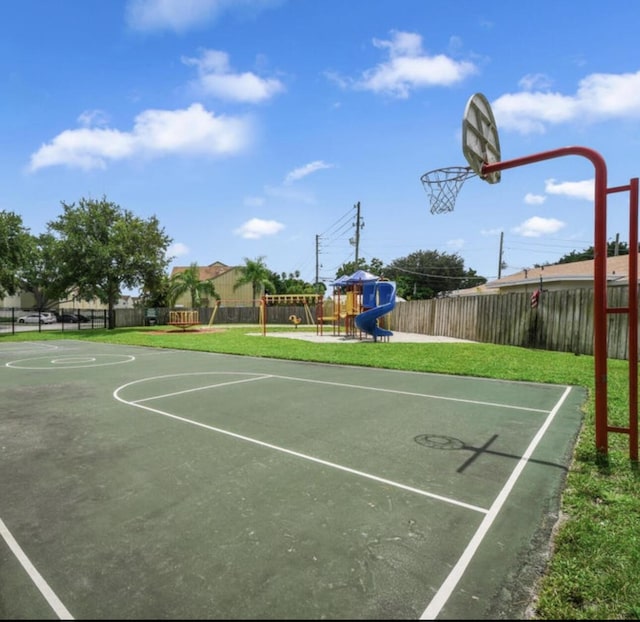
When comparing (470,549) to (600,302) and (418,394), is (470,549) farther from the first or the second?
(418,394)

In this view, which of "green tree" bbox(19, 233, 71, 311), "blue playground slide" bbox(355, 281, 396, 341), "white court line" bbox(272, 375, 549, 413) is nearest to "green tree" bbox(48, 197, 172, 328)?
"green tree" bbox(19, 233, 71, 311)

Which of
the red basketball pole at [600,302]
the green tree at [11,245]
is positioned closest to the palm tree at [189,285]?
the green tree at [11,245]

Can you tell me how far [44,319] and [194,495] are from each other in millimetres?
50760

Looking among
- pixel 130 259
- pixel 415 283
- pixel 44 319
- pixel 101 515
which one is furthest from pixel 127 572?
pixel 415 283

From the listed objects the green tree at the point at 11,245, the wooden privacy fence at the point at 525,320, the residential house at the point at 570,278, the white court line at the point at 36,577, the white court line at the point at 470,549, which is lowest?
the white court line at the point at 36,577

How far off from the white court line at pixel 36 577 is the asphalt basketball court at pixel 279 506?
0.04ft

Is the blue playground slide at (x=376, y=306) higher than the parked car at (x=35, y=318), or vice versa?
the blue playground slide at (x=376, y=306)

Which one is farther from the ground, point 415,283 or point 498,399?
point 415,283

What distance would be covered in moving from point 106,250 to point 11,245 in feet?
24.0

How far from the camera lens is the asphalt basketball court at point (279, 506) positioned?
2348mm

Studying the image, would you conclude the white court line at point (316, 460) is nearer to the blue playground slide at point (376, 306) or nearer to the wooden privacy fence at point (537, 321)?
the wooden privacy fence at point (537, 321)

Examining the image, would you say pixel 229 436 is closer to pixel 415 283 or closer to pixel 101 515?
pixel 101 515

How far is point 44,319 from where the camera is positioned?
4572cm

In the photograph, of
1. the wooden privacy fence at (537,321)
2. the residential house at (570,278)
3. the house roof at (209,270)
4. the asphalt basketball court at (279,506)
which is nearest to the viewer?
the asphalt basketball court at (279,506)
